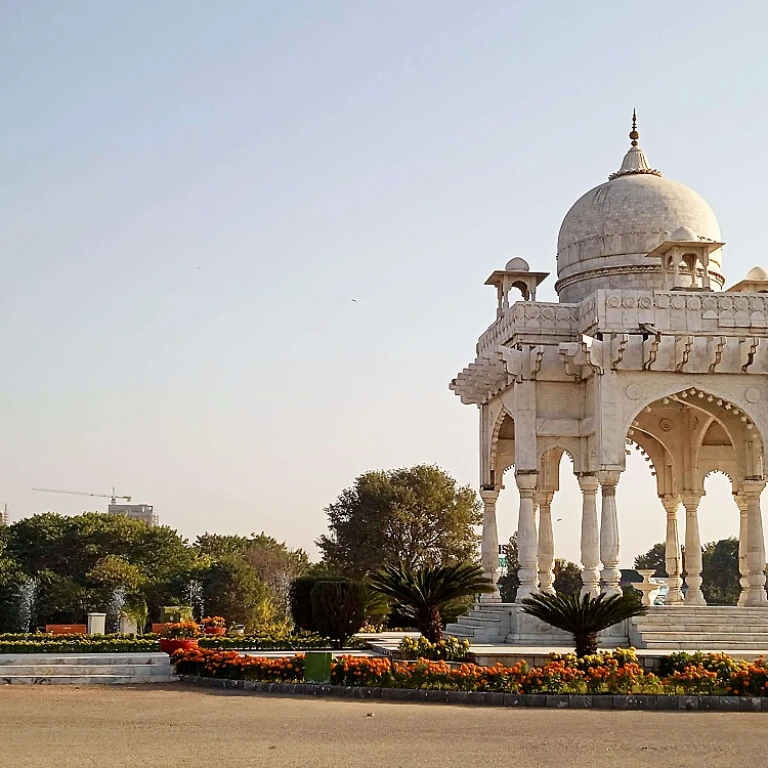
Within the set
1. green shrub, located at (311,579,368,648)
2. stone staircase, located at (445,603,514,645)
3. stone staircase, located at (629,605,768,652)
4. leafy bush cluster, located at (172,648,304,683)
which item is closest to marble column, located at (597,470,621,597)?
stone staircase, located at (629,605,768,652)

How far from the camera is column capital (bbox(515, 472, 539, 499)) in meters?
24.5

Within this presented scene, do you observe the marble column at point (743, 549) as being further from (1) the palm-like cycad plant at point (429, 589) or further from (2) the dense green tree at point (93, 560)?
(2) the dense green tree at point (93, 560)

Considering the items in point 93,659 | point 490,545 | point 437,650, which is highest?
point 490,545

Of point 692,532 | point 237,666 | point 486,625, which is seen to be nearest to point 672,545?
point 692,532

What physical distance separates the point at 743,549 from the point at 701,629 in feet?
12.3

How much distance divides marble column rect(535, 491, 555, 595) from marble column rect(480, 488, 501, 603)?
1514 millimetres

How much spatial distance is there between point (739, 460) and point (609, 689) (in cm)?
1219

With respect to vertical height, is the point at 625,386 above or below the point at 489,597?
above

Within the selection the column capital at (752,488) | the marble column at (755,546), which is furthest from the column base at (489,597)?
the column capital at (752,488)

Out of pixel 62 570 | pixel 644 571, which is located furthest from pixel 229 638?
pixel 62 570

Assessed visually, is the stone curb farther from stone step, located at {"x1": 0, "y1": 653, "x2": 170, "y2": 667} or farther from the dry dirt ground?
stone step, located at {"x1": 0, "y1": 653, "x2": 170, "y2": 667}

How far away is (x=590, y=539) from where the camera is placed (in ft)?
78.0

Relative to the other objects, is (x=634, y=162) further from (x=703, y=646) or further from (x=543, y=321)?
(x=703, y=646)

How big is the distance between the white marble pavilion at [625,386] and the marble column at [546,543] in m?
0.04
